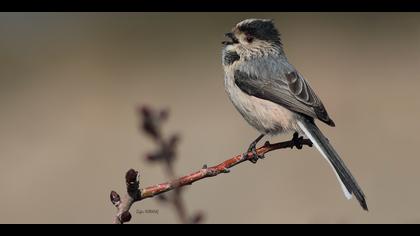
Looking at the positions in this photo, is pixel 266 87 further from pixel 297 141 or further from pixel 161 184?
pixel 161 184

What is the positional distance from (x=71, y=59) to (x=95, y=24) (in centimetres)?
106

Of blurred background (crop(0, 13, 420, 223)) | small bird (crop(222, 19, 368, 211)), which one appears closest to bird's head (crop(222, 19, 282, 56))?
small bird (crop(222, 19, 368, 211))

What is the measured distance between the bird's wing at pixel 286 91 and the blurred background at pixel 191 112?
261 centimetres

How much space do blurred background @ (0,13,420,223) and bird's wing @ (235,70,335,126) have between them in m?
2.61

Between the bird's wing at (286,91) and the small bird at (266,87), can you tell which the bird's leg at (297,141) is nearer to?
the small bird at (266,87)

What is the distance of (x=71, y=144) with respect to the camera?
9984 millimetres

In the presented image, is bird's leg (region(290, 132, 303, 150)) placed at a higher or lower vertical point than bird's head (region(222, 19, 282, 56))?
lower

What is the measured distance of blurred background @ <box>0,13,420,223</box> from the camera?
8109mm

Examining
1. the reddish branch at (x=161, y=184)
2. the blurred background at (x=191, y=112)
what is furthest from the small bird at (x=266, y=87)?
the blurred background at (x=191, y=112)

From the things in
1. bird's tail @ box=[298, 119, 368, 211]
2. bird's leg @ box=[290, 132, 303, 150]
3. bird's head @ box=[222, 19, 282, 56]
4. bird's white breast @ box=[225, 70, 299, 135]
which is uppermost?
bird's head @ box=[222, 19, 282, 56]

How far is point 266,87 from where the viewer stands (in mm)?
4488

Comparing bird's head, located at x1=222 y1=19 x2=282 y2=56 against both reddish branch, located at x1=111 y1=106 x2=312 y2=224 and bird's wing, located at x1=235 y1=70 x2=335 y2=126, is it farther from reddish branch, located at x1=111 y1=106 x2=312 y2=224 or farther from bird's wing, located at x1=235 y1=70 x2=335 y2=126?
reddish branch, located at x1=111 y1=106 x2=312 y2=224

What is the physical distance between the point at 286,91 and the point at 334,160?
0.70 metres

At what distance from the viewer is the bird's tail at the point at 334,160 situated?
350 centimetres
